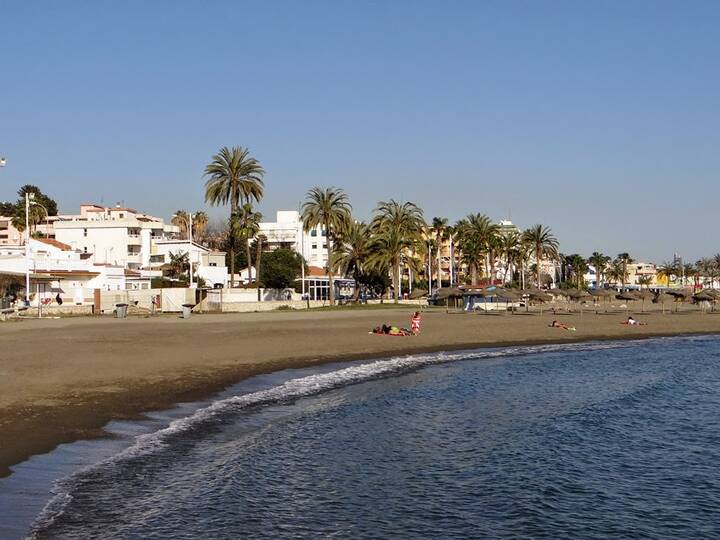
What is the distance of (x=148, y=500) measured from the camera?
494 inches

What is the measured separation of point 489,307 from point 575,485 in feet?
229

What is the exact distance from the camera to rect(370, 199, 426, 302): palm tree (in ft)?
268

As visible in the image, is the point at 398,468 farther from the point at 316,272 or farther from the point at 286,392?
the point at 316,272

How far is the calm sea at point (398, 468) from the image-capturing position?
11.9 m

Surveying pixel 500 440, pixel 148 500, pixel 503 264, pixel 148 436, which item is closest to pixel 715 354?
pixel 500 440

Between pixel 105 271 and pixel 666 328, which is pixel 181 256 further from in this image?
pixel 666 328

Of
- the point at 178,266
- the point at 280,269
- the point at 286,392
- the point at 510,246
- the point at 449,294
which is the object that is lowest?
the point at 286,392

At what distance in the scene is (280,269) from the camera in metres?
99.8

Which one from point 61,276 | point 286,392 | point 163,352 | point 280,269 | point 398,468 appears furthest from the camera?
point 280,269

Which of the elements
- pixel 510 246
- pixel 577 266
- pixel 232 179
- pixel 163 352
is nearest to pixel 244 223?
pixel 232 179

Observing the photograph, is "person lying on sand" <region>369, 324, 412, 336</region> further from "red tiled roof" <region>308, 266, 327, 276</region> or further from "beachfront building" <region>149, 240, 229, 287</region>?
"red tiled roof" <region>308, 266, 327, 276</region>

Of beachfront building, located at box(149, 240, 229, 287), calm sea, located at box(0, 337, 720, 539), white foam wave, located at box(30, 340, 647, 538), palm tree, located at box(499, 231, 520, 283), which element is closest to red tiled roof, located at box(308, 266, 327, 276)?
beachfront building, located at box(149, 240, 229, 287)

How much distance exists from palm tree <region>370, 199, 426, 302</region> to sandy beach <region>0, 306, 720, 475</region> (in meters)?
18.8

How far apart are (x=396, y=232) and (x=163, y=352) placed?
53300 mm
